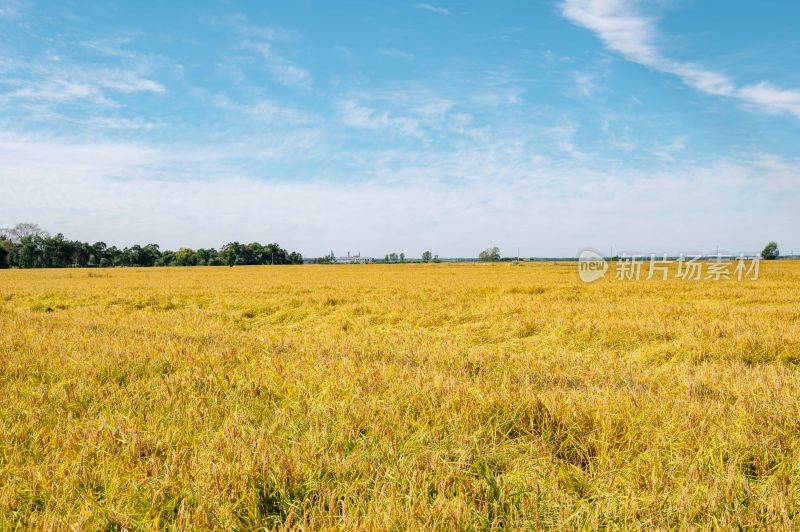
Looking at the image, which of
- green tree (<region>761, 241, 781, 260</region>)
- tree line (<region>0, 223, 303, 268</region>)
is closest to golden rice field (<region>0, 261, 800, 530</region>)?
tree line (<region>0, 223, 303, 268</region>)

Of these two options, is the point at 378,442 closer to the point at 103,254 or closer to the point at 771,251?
the point at 103,254

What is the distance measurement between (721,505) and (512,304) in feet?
35.5

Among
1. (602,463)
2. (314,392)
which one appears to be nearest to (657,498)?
(602,463)

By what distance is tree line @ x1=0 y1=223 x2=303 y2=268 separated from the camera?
4434 inches

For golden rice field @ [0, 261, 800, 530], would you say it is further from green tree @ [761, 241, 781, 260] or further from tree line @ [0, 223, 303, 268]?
green tree @ [761, 241, 781, 260]

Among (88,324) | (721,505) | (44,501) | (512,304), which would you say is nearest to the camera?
(721,505)

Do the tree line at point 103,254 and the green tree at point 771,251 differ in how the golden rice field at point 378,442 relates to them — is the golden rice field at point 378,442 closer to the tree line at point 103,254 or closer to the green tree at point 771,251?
the tree line at point 103,254

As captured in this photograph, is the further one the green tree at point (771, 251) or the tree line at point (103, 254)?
the green tree at point (771, 251)

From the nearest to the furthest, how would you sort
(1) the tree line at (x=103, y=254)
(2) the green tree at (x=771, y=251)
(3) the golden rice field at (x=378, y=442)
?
1. (3) the golden rice field at (x=378, y=442)
2. (1) the tree line at (x=103, y=254)
3. (2) the green tree at (x=771, y=251)

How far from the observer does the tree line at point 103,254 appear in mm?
112625

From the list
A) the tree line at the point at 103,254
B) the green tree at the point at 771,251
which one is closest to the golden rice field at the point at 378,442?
the tree line at the point at 103,254

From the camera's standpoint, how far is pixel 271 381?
4.26 metres

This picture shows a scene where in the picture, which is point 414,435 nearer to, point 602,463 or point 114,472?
point 602,463

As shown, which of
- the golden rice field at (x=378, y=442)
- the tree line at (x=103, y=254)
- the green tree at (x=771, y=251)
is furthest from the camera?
the green tree at (x=771, y=251)
